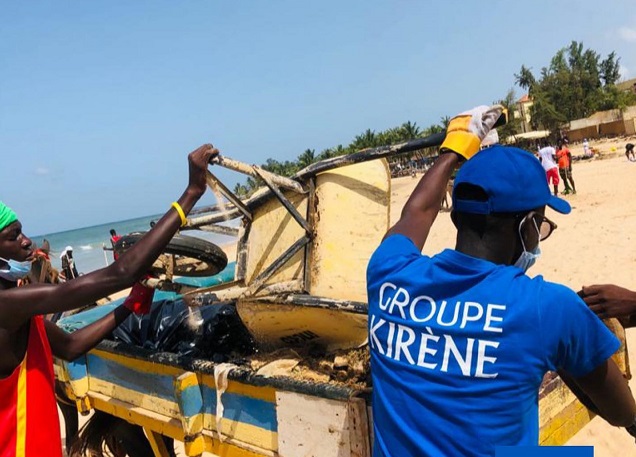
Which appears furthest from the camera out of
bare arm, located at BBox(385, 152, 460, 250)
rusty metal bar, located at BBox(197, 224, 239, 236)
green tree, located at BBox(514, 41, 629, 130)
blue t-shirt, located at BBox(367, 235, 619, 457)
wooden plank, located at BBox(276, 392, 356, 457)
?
green tree, located at BBox(514, 41, 629, 130)

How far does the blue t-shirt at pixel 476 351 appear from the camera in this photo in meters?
1.15

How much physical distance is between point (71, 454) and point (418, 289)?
337 cm

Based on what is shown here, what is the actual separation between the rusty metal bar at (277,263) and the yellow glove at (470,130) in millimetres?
1037

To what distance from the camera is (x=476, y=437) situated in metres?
1.17

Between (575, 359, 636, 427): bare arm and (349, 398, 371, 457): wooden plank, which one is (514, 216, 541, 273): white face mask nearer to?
(575, 359, 636, 427): bare arm

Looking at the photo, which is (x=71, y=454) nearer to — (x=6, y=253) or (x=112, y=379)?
(x=112, y=379)

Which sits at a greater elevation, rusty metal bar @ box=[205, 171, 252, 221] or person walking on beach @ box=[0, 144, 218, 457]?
rusty metal bar @ box=[205, 171, 252, 221]

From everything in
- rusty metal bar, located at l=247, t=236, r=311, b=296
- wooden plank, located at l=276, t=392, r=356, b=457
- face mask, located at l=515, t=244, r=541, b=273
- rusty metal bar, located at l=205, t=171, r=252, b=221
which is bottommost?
wooden plank, located at l=276, t=392, r=356, b=457

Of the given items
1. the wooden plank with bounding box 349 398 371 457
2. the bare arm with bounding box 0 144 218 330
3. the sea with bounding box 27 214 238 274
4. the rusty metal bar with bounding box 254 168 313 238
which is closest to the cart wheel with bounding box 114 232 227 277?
the sea with bounding box 27 214 238 274

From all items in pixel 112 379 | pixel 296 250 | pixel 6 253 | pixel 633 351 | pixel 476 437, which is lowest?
pixel 633 351

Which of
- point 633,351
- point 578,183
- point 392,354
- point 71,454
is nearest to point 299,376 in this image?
point 392,354

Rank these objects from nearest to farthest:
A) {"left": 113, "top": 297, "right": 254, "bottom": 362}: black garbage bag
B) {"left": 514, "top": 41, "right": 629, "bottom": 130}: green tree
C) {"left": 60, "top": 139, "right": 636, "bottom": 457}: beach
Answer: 1. {"left": 113, "top": 297, "right": 254, "bottom": 362}: black garbage bag
2. {"left": 60, "top": 139, "right": 636, "bottom": 457}: beach
3. {"left": 514, "top": 41, "right": 629, "bottom": 130}: green tree

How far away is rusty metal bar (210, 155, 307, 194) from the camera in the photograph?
2611mm

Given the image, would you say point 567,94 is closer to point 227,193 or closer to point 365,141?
point 365,141
